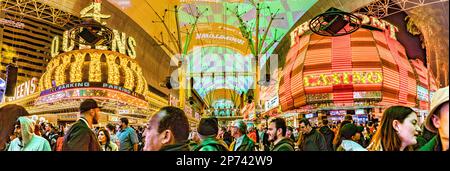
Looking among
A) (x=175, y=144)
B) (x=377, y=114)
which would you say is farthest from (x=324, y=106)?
(x=175, y=144)

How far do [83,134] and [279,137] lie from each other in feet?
5.57

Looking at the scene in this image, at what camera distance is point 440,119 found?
6.52 feet

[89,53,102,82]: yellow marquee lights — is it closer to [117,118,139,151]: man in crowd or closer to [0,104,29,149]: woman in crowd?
[117,118,139,151]: man in crowd

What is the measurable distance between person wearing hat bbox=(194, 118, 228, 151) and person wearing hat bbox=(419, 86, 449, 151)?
1.34m

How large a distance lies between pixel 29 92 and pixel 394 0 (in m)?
11.3

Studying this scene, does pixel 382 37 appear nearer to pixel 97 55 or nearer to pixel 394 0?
pixel 394 0

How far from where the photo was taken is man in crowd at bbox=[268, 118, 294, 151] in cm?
334

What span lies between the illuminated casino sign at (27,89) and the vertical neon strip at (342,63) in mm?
9331

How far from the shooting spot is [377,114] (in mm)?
10727

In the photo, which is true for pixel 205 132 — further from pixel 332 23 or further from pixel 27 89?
pixel 27 89

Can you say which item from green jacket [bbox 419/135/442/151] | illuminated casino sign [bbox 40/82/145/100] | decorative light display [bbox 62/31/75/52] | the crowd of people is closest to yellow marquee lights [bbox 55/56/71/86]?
illuminated casino sign [bbox 40/82/145/100]

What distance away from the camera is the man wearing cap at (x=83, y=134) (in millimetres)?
2875

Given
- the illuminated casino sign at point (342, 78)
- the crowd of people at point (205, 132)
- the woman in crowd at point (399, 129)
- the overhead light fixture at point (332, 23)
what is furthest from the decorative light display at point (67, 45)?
the woman in crowd at point (399, 129)

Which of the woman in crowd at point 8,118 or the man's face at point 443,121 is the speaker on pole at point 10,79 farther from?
the man's face at point 443,121
